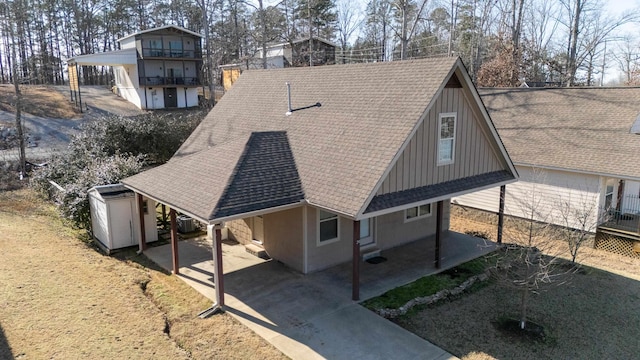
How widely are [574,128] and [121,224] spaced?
1718 cm

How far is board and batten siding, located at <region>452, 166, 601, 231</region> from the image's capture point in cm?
1573

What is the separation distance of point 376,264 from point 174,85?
3553 cm

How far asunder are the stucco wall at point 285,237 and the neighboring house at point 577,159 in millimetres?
8430

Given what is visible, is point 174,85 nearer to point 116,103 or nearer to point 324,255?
point 116,103

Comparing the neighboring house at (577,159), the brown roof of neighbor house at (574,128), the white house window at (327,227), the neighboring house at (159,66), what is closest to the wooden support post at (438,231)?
the white house window at (327,227)

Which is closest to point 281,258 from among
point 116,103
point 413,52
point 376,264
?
point 376,264

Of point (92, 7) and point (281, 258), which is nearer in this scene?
point (281, 258)

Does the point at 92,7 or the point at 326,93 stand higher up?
the point at 92,7

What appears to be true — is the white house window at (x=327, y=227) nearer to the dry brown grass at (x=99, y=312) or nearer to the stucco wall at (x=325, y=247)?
the stucco wall at (x=325, y=247)

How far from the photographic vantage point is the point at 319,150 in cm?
1203

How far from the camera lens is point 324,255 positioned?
12.4 m

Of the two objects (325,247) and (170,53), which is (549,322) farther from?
(170,53)

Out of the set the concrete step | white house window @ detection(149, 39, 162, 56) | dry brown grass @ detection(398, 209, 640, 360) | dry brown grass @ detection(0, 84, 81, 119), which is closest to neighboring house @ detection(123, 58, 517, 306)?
the concrete step

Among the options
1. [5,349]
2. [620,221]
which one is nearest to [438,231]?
[620,221]
